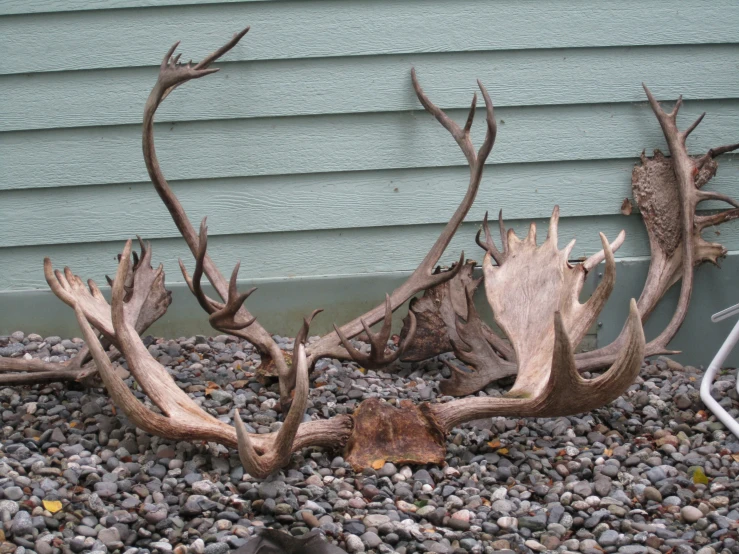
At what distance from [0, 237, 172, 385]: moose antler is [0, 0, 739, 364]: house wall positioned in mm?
595

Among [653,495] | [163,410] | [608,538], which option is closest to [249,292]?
[163,410]

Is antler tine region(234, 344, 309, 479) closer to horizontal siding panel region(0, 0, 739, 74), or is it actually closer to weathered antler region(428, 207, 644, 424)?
weathered antler region(428, 207, 644, 424)

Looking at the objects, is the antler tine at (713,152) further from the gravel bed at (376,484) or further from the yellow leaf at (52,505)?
the yellow leaf at (52,505)

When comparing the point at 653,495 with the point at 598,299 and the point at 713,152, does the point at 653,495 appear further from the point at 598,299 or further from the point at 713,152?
the point at 713,152

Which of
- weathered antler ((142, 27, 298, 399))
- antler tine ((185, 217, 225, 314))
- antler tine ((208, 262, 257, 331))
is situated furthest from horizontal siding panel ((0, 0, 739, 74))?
antler tine ((208, 262, 257, 331))

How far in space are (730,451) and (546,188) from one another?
1525 millimetres

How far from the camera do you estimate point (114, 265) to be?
12.6 feet

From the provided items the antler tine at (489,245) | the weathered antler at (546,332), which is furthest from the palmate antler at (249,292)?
the weathered antler at (546,332)

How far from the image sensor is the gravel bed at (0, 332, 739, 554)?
90.2 inches

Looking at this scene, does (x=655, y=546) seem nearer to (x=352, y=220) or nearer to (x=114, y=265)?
(x=352, y=220)

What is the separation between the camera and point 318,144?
12.2 feet

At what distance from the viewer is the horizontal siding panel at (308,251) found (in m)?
3.80

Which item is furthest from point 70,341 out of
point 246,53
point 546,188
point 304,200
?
point 546,188

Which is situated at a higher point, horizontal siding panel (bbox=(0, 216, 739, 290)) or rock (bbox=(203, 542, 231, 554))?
horizontal siding panel (bbox=(0, 216, 739, 290))
